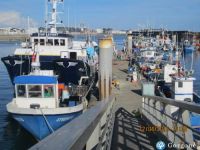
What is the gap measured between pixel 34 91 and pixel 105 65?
484 centimetres

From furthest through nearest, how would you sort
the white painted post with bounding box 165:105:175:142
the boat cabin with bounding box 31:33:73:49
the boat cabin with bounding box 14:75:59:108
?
the boat cabin with bounding box 31:33:73:49
the boat cabin with bounding box 14:75:59:108
the white painted post with bounding box 165:105:175:142

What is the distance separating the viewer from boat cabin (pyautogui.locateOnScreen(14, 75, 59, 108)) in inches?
709

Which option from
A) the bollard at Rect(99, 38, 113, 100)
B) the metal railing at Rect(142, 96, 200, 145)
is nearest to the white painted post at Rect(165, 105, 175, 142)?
the metal railing at Rect(142, 96, 200, 145)

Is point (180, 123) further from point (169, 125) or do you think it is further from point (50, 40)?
point (50, 40)

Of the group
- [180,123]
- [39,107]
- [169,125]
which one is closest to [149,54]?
[39,107]

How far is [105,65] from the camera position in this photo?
21578 millimetres

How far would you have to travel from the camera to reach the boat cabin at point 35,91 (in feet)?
59.1

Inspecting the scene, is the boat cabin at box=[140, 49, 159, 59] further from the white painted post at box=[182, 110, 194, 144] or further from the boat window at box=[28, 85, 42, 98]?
the white painted post at box=[182, 110, 194, 144]

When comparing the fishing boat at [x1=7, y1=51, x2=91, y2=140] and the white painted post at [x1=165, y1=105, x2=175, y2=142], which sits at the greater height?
the white painted post at [x1=165, y1=105, x2=175, y2=142]

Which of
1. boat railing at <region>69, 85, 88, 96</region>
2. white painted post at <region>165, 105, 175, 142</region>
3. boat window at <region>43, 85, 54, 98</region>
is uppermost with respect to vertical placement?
white painted post at <region>165, 105, 175, 142</region>

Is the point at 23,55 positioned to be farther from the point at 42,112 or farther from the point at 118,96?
the point at 42,112

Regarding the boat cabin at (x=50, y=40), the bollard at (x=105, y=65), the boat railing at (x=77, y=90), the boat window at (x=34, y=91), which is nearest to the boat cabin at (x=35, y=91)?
the boat window at (x=34, y=91)

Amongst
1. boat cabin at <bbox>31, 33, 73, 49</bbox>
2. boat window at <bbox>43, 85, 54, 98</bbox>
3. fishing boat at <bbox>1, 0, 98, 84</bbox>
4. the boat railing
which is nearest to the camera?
boat window at <bbox>43, 85, 54, 98</bbox>

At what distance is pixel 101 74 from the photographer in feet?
71.5
